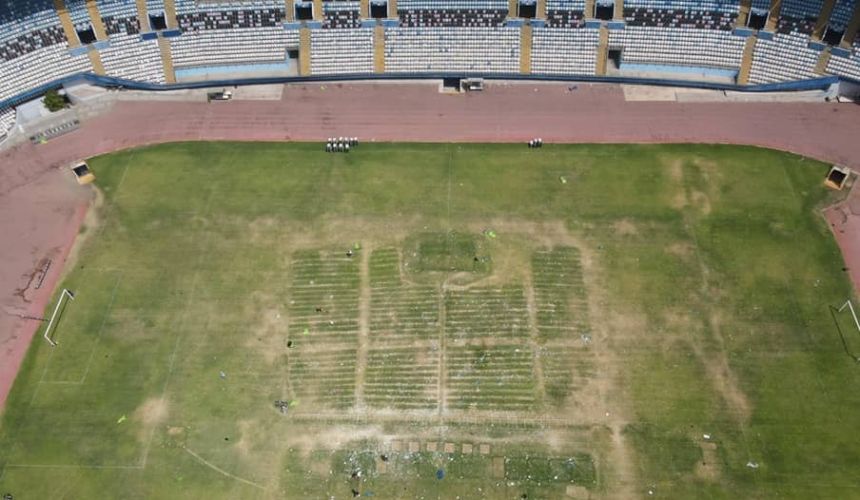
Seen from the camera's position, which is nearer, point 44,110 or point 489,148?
point 489,148

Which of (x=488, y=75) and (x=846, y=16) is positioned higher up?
(x=846, y=16)

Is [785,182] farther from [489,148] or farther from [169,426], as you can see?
[169,426]

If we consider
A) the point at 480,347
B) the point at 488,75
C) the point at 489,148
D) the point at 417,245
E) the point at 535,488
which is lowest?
the point at 535,488

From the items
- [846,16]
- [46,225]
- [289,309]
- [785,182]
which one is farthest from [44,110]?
[846,16]

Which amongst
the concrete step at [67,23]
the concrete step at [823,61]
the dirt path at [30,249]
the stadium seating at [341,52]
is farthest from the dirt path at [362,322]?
the concrete step at [823,61]

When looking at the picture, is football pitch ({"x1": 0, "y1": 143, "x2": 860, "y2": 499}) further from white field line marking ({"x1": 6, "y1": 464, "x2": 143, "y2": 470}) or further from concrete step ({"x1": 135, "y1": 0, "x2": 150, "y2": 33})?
concrete step ({"x1": 135, "y1": 0, "x2": 150, "y2": 33})

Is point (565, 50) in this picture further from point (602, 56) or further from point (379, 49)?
point (379, 49)

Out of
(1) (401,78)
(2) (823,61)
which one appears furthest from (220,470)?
(2) (823,61)
